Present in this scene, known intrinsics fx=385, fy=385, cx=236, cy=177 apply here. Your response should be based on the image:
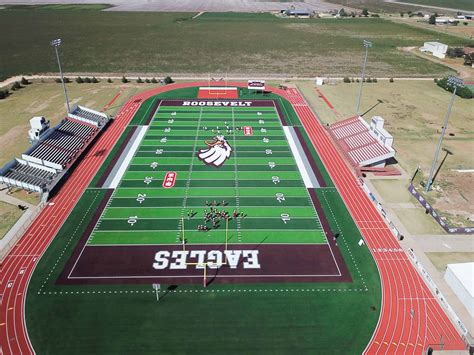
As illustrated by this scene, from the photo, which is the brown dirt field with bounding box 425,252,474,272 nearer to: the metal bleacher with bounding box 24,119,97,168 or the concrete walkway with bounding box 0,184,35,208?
the concrete walkway with bounding box 0,184,35,208

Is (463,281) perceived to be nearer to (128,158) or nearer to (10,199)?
(128,158)

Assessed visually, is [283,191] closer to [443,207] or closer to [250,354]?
[443,207]

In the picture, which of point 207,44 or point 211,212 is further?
point 207,44

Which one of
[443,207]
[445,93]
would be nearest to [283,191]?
[443,207]

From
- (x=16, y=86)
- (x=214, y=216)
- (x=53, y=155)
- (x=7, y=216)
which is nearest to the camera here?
(x=7, y=216)

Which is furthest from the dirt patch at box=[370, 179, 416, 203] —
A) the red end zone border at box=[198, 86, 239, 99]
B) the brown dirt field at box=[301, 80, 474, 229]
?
the red end zone border at box=[198, 86, 239, 99]

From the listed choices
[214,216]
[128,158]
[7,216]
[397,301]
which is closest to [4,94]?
[128,158]

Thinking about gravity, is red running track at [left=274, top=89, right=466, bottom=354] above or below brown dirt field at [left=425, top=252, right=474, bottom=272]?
above
